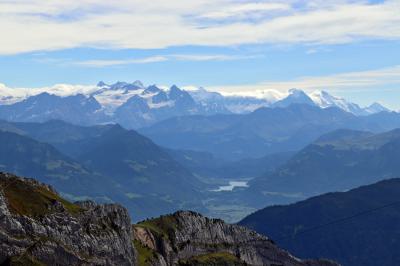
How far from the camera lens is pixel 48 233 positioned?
17238cm

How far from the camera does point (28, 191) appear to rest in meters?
188

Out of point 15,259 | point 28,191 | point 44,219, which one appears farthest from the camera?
point 28,191

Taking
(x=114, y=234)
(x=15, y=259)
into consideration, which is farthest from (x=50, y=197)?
(x=15, y=259)

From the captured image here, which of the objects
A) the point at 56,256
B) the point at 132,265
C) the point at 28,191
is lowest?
the point at 132,265

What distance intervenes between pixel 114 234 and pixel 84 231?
14060 mm

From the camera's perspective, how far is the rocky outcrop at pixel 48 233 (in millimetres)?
164750

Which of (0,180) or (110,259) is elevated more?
(0,180)

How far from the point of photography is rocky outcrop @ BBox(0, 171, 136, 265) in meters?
165

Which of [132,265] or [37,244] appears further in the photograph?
[132,265]

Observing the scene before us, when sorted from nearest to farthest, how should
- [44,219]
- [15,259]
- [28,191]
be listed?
[15,259], [44,219], [28,191]

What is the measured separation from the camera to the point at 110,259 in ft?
618

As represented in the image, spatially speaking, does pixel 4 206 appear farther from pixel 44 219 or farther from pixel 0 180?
pixel 0 180

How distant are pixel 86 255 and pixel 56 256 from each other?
1140 centimetres

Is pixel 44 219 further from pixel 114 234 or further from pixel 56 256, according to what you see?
pixel 114 234
